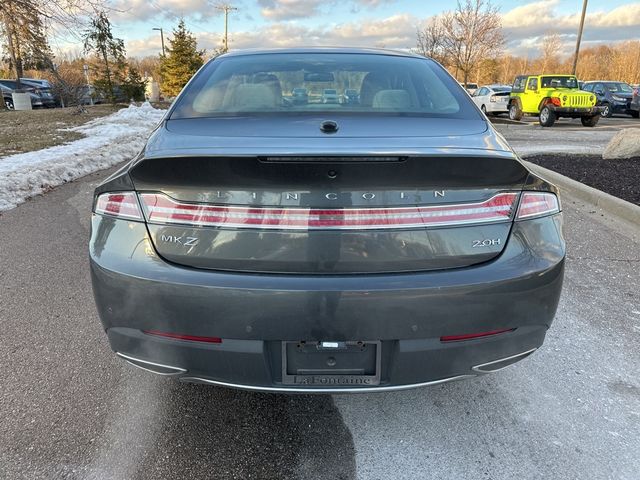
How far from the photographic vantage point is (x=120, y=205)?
1913mm

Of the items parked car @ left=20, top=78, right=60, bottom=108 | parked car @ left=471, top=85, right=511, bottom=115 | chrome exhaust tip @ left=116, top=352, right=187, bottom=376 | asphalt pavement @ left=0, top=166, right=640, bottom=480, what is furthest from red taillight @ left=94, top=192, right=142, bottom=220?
parked car @ left=20, top=78, right=60, bottom=108

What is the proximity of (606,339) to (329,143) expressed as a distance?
7.66 ft

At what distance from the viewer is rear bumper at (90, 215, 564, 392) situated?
1760 millimetres

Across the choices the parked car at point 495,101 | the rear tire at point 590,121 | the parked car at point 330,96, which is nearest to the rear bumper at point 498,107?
the parked car at point 495,101

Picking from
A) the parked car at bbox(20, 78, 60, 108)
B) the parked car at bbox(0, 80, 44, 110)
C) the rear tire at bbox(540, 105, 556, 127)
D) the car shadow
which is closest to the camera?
the car shadow

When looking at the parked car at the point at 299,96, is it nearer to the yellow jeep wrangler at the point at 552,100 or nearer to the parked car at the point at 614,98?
the yellow jeep wrangler at the point at 552,100

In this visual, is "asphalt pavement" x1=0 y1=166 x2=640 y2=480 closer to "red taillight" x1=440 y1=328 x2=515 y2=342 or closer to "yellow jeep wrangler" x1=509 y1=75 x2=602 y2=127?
"red taillight" x1=440 y1=328 x2=515 y2=342

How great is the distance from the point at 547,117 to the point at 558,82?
6.75 feet

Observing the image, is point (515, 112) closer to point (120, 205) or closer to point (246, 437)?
point (246, 437)

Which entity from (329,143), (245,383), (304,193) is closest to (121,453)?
(245,383)

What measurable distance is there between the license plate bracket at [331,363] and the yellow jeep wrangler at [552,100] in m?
18.7

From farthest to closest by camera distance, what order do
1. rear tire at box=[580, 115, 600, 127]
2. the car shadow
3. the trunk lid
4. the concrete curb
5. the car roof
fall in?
rear tire at box=[580, 115, 600, 127] → the concrete curb → the car roof → the car shadow → the trunk lid

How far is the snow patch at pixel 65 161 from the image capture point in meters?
6.51

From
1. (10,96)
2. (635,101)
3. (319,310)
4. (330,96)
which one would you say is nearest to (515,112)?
(635,101)
